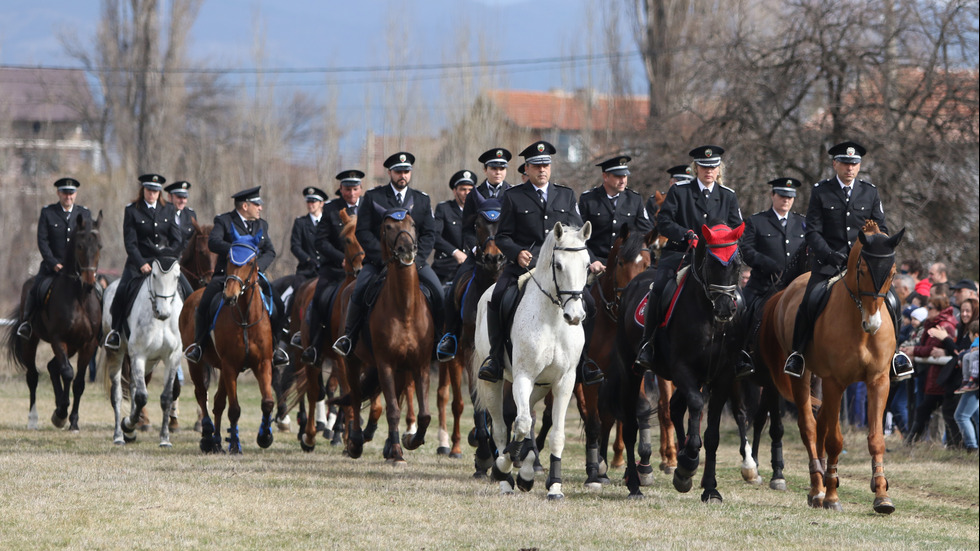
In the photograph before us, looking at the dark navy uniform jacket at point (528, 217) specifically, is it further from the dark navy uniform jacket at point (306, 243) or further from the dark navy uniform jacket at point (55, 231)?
the dark navy uniform jacket at point (55, 231)

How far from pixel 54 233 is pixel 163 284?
357cm

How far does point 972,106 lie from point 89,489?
1795 cm

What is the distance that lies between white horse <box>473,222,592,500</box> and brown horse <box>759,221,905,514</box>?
7.24 ft

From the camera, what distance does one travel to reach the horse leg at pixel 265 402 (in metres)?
13.7

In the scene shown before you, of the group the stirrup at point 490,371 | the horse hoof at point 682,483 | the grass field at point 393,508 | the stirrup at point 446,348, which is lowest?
the grass field at point 393,508

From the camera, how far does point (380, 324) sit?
40.6 ft

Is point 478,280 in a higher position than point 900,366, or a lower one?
higher

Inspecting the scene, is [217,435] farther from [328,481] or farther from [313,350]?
[328,481]

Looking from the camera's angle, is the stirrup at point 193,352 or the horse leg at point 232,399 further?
the stirrup at point 193,352

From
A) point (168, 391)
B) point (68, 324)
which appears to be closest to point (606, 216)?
point (168, 391)

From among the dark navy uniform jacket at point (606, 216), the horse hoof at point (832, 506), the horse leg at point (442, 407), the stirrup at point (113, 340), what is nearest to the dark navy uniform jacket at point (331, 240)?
the horse leg at point (442, 407)

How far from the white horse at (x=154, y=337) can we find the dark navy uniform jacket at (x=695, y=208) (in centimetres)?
621

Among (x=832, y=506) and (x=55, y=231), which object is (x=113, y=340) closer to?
(x=55, y=231)

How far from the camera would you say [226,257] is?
14.3 metres
